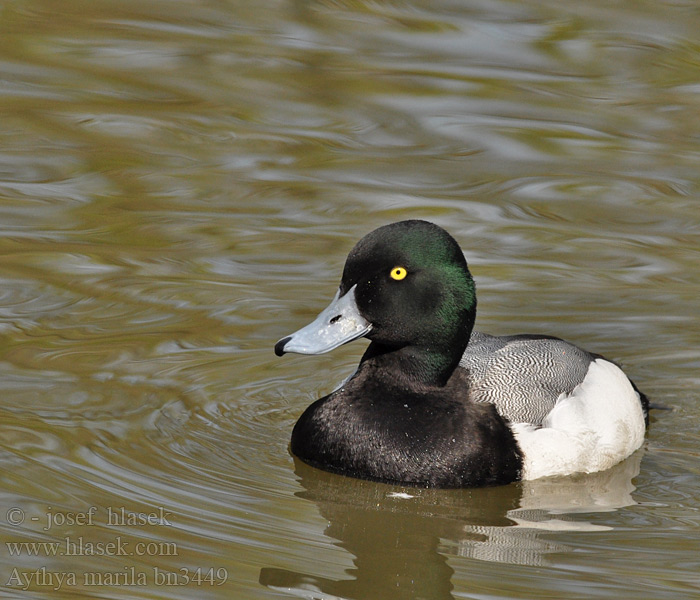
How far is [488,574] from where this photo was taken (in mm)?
5457

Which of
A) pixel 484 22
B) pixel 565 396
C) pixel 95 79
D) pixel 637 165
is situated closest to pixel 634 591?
pixel 565 396

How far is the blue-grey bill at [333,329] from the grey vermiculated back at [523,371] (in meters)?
0.69

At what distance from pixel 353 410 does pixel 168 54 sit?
663cm

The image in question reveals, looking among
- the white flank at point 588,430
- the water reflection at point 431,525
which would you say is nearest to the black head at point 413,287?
the white flank at point 588,430

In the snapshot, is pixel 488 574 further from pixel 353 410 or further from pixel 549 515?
pixel 353 410

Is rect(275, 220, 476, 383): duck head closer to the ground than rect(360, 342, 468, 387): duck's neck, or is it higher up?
higher up

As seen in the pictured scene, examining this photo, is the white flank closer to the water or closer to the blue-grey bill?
the water

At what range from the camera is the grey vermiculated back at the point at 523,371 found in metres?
6.64

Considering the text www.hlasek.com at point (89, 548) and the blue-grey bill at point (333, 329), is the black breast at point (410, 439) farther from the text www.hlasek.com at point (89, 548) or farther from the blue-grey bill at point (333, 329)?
the text www.hlasek.com at point (89, 548)

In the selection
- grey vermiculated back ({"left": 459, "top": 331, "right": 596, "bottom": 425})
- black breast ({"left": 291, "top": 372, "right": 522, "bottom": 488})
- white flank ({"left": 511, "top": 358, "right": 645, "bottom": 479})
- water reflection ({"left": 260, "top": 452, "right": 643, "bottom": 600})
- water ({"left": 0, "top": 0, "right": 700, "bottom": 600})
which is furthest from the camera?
grey vermiculated back ({"left": 459, "top": 331, "right": 596, "bottom": 425})

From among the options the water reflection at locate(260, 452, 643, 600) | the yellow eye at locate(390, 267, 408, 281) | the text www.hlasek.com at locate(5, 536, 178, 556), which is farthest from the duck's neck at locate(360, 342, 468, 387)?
the text www.hlasek.com at locate(5, 536, 178, 556)

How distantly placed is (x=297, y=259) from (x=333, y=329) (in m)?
2.67

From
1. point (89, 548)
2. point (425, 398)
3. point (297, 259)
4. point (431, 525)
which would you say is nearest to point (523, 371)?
point (425, 398)

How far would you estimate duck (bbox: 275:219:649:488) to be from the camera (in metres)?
6.36
